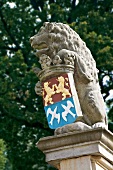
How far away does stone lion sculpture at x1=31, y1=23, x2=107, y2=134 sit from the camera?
6.20m

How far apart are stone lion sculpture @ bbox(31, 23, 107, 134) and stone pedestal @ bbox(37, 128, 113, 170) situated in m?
0.16

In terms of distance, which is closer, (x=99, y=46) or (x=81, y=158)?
(x=81, y=158)

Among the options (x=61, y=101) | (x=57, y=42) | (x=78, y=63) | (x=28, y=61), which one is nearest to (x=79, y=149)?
(x=61, y=101)

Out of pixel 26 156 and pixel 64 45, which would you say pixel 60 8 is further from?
pixel 64 45

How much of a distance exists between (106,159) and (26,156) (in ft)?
33.2

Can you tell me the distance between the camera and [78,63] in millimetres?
6359

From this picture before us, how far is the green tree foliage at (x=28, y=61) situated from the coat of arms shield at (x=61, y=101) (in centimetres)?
842

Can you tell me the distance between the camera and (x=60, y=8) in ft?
55.0

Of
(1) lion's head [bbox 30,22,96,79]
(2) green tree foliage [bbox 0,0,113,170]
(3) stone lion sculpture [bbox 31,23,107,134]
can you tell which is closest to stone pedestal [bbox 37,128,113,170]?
(3) stone lion sculpture [bbox 31,23,107,134]

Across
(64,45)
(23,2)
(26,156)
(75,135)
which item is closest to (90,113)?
(75,135)

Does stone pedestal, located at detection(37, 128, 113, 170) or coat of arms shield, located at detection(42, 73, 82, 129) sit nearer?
stone pedestal, located at detection(37, 128, 113, 170)

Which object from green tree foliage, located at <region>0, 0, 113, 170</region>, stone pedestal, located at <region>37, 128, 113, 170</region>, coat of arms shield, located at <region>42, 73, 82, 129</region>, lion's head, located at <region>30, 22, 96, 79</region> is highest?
green tree foliage, located at <region>0, 0, 113, 170</region>

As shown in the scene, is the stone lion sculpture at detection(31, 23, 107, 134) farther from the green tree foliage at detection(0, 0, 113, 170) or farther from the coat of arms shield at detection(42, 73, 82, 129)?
the green tree foliage at detection(0, 0, 113, 170)

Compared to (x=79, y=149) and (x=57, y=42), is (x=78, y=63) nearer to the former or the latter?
(x=57, y=42)
